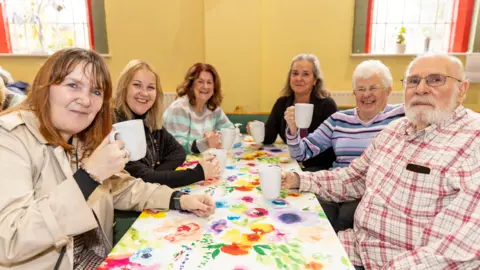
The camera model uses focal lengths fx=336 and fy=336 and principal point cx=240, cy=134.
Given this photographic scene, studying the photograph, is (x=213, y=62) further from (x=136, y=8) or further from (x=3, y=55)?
(x=3, y=55)

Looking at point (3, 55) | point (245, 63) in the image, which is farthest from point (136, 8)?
point (3, 55)

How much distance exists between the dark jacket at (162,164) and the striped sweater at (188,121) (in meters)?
0.29

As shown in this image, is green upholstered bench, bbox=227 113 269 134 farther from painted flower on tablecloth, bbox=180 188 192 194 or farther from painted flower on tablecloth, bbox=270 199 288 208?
painted flower on tablecloth, bbox=270 199 288 208

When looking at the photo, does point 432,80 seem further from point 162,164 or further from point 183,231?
point 162,164

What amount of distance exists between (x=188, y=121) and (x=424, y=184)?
159 cm

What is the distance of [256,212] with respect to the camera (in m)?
1.14

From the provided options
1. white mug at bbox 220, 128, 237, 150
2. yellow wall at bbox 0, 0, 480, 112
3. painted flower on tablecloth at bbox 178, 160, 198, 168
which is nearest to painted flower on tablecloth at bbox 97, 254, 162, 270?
painted flower on tablecloth at bbox 178, 160, 198, 168

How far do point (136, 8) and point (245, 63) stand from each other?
140 cm

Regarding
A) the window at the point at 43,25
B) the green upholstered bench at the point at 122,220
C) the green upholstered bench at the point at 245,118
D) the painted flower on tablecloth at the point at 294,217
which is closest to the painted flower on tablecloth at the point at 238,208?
the painted flower on tablecloth at the point at 294,217

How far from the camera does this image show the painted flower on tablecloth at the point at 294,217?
1.06 metres

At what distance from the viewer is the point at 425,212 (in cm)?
120

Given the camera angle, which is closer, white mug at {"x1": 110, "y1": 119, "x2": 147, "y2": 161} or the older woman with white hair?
white mug at {"x1": 110, "y1": 119, "x2": 147, "y2": 161}

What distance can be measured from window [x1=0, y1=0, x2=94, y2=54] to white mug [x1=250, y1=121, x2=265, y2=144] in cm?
286

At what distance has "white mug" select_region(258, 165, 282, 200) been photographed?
121 cm
